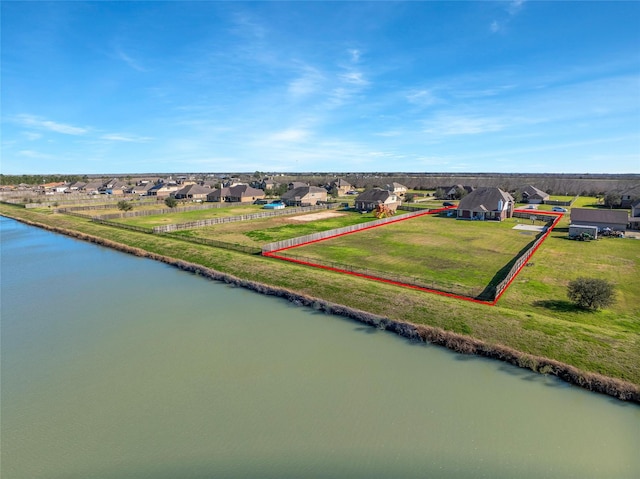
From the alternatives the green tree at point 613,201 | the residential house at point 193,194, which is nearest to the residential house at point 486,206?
the green tree at point 613,201

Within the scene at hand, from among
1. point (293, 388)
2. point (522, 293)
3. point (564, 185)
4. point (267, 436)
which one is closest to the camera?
point (267, 436)

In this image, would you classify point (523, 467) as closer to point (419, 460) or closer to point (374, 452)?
point (419, 460)

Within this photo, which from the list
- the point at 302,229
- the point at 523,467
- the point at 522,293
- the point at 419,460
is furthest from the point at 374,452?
the point at 302,229

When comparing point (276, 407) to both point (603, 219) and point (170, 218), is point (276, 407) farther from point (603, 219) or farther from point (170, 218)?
point (170, 218)

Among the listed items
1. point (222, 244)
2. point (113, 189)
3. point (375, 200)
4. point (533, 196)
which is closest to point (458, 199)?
point (533, 196)

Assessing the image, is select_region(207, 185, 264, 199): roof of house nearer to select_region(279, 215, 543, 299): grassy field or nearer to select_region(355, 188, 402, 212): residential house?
select_region(355, 188, 402, 212): residential house
